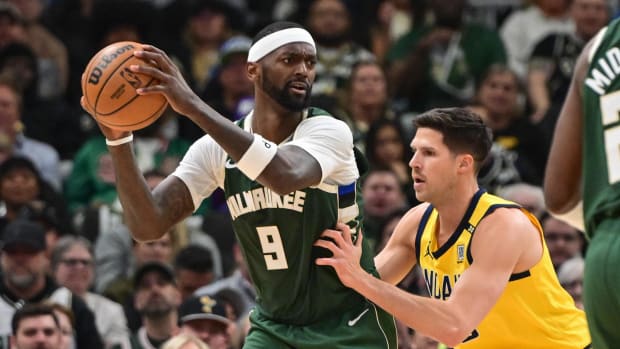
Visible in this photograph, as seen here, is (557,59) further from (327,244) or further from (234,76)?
(327,244)

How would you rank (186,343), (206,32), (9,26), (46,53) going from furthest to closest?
1. (206,32)
2. (46,53)
3. (9,26)
4. (186,343)

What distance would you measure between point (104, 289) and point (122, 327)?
0.89m

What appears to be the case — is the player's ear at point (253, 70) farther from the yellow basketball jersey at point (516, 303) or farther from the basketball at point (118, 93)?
the yellow basketball jersey at point (516, 303)

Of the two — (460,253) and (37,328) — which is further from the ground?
(460,253)

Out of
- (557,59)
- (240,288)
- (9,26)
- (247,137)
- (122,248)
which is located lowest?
(240,288)

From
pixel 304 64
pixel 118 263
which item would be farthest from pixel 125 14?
pixel 304 64

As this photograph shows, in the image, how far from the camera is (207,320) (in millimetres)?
8883

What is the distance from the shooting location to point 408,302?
18.0 ft

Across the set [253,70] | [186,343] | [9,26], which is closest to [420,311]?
[253,70]

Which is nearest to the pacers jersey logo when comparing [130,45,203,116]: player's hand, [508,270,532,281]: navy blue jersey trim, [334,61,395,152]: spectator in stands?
[508,270,532,281]: navy blue jersey trim

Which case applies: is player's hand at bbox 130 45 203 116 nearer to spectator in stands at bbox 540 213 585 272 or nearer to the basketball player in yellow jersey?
the basketball player in yellow jersey

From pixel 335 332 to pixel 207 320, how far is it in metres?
3.24

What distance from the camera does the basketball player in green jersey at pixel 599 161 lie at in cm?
391

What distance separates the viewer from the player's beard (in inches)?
227
